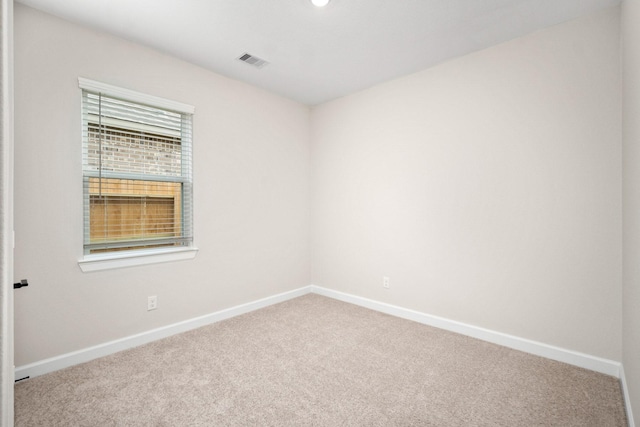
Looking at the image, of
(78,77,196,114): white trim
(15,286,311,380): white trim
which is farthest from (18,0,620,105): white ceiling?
(15,286,311,380): white trim

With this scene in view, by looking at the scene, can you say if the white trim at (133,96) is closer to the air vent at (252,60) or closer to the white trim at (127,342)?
the air vent at (252,60)

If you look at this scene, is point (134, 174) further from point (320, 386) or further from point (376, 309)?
point (376, 309)

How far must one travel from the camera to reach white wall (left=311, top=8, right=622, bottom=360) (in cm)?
216

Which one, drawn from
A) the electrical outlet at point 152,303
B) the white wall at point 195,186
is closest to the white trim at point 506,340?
the white wall at point 195,186

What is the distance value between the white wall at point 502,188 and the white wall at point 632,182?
0.21 m

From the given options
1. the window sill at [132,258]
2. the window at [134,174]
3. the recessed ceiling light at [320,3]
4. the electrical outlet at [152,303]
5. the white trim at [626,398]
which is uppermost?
the recessed ceiling light at [320,3]

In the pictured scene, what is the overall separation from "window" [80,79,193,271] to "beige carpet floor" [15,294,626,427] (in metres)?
0.89

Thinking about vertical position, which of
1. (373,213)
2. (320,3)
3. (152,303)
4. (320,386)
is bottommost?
(320,386)

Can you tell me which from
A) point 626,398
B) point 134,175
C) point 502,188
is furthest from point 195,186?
point 626,398

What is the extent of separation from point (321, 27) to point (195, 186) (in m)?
1.77

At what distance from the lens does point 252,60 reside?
282cm

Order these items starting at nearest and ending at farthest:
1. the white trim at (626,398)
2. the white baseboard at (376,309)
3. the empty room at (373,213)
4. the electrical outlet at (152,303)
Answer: the white trim at (626,398), the empty room at (373,213), the white baseboard at (376,309), the electrical outlet at (152,303)

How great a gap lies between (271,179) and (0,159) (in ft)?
9.70

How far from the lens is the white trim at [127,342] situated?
2.11 metres
